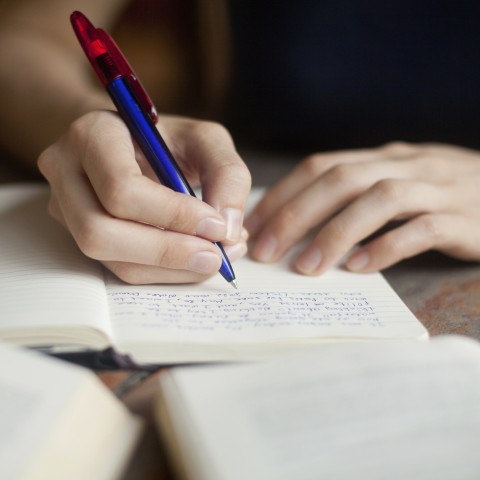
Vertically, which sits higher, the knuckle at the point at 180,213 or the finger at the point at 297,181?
the knuckle at the point at 180,213

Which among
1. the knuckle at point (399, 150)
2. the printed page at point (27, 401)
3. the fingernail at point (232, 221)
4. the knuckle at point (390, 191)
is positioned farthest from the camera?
the knuckle at point (399, 150)

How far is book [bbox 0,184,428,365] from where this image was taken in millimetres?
481

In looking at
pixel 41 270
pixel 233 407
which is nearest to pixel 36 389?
pixel 233 407

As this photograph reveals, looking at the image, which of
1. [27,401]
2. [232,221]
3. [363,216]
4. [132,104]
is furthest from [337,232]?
[27,401]

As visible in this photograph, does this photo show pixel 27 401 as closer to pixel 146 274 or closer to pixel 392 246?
pixel 146 274

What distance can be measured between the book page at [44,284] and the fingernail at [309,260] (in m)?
0.20

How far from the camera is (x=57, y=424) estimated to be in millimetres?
351

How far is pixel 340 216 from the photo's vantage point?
0.69 meters

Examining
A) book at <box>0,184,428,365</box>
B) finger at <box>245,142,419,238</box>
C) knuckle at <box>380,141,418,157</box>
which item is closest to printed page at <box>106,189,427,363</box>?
book at <box>0,184,428,365</box>

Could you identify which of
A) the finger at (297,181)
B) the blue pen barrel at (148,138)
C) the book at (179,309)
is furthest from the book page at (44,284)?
→ the finger at (297,181)

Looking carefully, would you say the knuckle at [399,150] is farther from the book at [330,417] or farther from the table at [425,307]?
the book at [330,417]

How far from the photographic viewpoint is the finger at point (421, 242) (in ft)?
2.21

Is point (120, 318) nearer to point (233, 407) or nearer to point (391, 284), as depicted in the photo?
point (233, 407)

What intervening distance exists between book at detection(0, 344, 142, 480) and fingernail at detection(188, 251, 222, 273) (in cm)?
17
